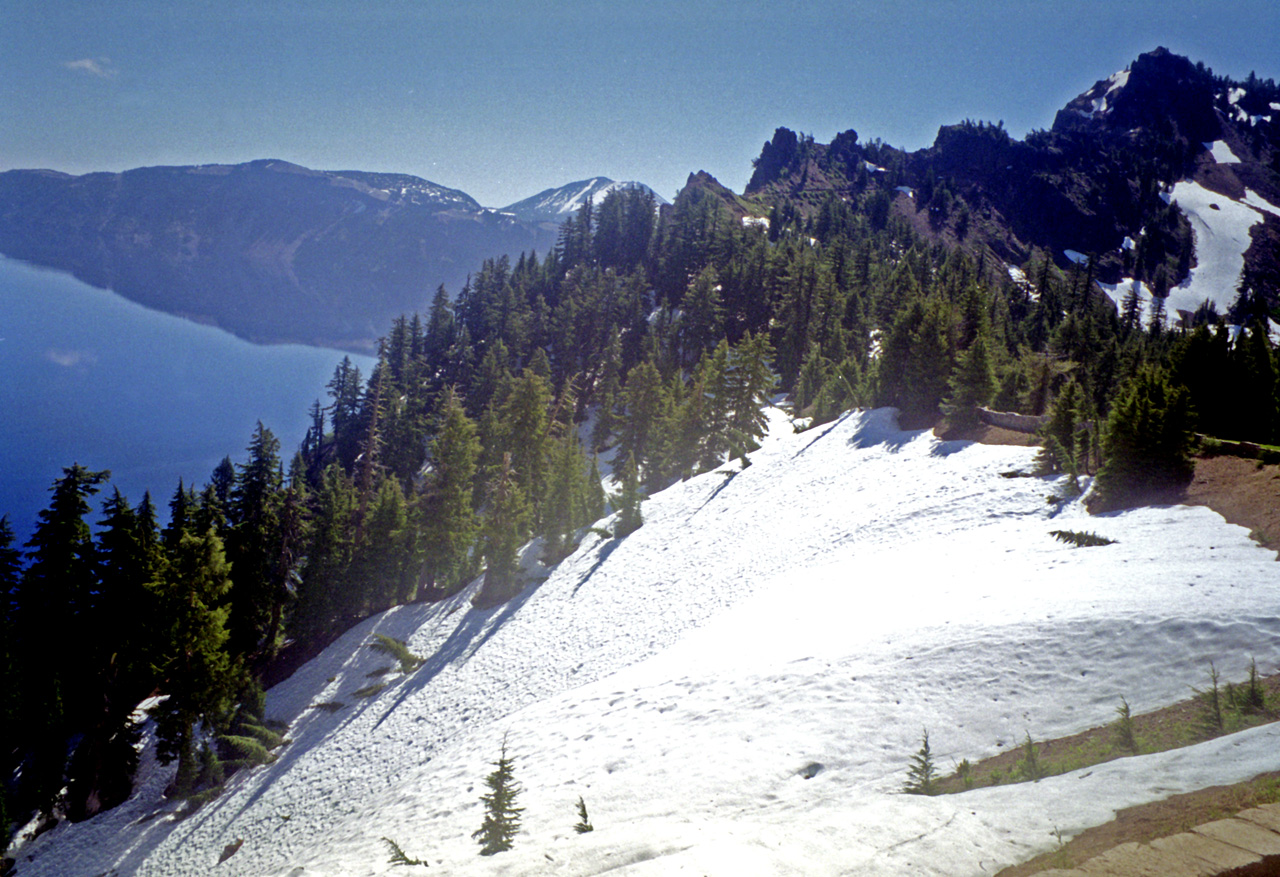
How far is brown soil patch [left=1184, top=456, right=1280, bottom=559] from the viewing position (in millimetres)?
14133

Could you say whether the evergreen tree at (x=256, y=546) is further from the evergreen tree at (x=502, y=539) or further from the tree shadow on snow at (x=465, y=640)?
the evergreen tree at (x=502, y=539)

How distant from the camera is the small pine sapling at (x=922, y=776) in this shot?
28.2ft

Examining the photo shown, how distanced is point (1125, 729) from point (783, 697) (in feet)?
18.6

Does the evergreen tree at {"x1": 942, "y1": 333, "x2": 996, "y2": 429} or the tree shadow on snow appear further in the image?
the evergreen tree at {"x1": 942, "y1": 333, "x2": 996, "y2": 429}

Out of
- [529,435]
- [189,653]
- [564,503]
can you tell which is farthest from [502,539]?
[189,653]

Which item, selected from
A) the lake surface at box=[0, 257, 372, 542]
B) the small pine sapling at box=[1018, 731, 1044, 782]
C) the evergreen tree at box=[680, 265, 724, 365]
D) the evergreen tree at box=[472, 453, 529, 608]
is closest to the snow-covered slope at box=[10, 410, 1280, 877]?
the small pine sapling at box=[1018, 731, 1044, 782]

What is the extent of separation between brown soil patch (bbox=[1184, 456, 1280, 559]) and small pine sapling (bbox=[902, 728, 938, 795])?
1020 centimetres

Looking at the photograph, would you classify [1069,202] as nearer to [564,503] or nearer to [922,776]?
[564,503]

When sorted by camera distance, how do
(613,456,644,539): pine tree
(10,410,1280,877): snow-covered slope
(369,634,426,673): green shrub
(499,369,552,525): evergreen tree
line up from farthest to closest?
(499,369,552,525): evergreen tree < (613,456,644,539): pine tree < (369,634,426,673): green shrub < (10,410,1280,877): snow-covered slope

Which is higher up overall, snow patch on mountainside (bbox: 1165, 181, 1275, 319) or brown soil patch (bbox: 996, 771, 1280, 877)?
snow patch on mountainside (bbox: 1165, 181, 1275, 319)

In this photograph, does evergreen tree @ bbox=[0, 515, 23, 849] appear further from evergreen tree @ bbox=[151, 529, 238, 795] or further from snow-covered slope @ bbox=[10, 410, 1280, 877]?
evergreen tree @ bbox=[151, 529, 238, 795]

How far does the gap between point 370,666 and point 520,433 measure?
16.1m

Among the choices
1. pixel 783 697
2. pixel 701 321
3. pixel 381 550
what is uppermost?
pixel 701 321

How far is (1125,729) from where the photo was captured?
865 centimetres
